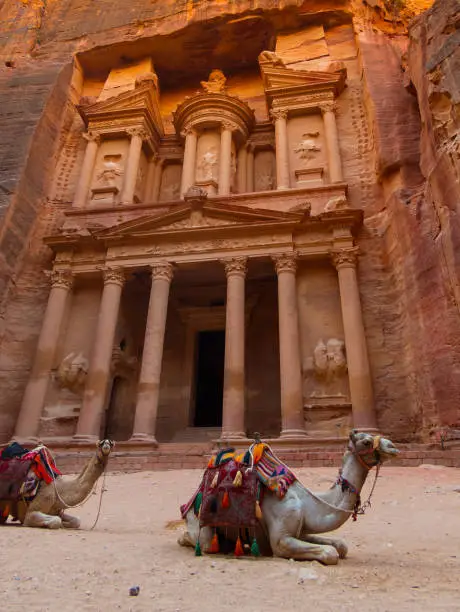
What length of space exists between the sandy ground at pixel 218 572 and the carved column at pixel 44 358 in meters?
8.13

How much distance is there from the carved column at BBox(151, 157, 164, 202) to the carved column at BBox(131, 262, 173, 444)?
6.14 meters

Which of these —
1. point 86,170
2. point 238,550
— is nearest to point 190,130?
point 86,170

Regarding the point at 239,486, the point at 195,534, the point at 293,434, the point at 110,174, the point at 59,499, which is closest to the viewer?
the point at 239,486

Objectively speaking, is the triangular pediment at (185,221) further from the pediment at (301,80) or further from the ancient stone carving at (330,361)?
the pediment at (301,80)

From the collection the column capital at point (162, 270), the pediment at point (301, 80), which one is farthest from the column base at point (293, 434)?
the pediment at point (301, 80)

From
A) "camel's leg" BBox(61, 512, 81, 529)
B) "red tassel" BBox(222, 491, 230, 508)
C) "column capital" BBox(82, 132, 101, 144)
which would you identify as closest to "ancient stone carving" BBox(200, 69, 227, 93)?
"column capital" BBox(82, 132, 101, 144)

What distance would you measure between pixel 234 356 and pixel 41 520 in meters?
8.21

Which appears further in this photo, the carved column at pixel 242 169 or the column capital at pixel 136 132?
Result: the column capital at pixel 136 132

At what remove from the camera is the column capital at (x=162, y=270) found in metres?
15.2

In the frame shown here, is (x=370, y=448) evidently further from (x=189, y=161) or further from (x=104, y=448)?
(x=189, y=161)

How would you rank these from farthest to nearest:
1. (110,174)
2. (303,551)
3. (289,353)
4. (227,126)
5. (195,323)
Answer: (227,126) → (110,174) → (195,323) → (289,353) → (303,551)

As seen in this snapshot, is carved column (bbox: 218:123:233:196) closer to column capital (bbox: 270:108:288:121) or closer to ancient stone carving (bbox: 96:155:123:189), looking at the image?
column capital (bbox: 270:108:288:121)

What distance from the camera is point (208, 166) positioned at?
63.3ft

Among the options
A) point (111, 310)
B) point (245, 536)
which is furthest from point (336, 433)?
point (245, 536)
